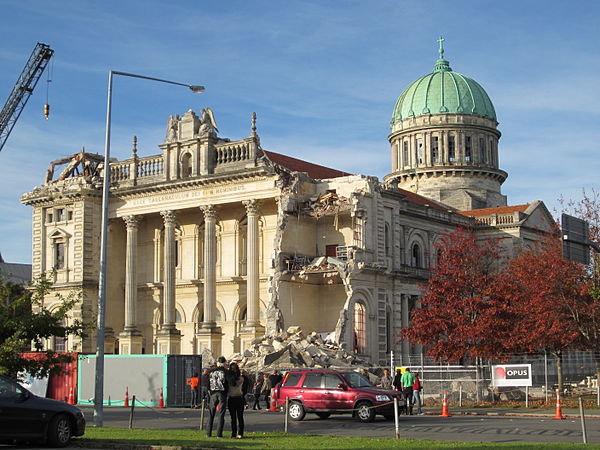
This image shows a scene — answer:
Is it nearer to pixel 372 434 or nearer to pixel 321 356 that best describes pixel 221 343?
pixel 321 356

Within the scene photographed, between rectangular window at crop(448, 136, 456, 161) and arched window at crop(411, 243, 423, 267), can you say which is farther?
rectangular window at crop(448, 136, 456, 161)

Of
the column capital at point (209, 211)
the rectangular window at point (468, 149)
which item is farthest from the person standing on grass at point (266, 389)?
the rectangular window at point (468, 149)

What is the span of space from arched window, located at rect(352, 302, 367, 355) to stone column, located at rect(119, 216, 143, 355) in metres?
16.0

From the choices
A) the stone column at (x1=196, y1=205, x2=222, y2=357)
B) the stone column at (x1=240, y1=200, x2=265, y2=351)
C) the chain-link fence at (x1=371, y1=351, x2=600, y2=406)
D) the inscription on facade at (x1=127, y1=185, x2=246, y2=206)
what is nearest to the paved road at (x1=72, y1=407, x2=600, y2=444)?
the chain-link fence at (x1=371, y1=351, x2=600, y2=406)

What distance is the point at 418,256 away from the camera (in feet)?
216

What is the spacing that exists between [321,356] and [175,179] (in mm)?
17778

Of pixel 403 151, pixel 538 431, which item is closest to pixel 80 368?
pixel 538 431

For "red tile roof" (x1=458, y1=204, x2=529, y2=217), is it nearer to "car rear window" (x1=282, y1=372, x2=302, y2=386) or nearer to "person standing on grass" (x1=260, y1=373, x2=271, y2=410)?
"person standing on grass" (x1=260, y1=373, x2=271, y2=410)

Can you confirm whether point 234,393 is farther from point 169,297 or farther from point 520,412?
point 169,297

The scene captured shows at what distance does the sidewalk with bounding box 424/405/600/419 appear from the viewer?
1305 inches

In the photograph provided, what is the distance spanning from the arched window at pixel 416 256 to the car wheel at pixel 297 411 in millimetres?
34364

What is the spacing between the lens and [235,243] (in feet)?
204

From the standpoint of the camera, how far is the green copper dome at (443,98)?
84000mm

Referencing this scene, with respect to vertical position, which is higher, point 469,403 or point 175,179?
point 175,179
